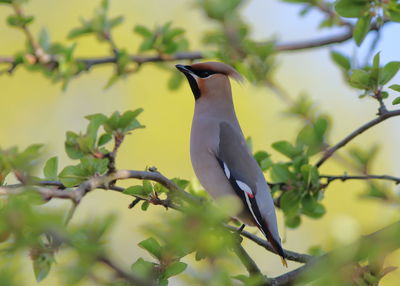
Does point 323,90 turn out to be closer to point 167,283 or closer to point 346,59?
point 346,59

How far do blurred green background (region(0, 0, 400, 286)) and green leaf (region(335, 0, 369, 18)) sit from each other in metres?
3.83

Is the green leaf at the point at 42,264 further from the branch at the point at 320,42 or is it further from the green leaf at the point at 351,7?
the branch at the point at 320,42

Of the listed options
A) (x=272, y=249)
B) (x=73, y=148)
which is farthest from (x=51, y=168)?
(x=272, y=249)

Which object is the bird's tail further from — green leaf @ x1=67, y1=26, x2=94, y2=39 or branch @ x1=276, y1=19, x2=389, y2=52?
green leaf @ x1=67, y1=26, x2=94, y2=39

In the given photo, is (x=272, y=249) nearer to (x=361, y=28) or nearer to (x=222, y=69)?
(x=361, y=28)

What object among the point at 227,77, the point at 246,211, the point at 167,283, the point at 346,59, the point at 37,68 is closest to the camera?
the point at 167,283

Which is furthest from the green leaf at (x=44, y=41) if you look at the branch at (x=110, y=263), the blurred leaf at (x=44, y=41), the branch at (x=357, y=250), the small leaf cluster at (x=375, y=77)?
the branch at (x=357, y=250)

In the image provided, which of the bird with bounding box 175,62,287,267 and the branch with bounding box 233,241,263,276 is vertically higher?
the branch with bounding box 233,241,263,276

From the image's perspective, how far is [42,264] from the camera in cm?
174

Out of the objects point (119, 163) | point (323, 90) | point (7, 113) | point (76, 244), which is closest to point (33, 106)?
point (7, 113)

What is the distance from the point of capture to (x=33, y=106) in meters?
8.20

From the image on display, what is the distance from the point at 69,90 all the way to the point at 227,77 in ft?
16.8

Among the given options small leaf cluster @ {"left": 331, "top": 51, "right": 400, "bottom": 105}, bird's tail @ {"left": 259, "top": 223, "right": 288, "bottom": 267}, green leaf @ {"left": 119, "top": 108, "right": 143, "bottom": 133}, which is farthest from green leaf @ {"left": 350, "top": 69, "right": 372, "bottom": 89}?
green leaf @ {"left": 119, "top": 108, "right": 143, "bottom": 133}

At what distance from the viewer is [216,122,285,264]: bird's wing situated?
2.92 meters
